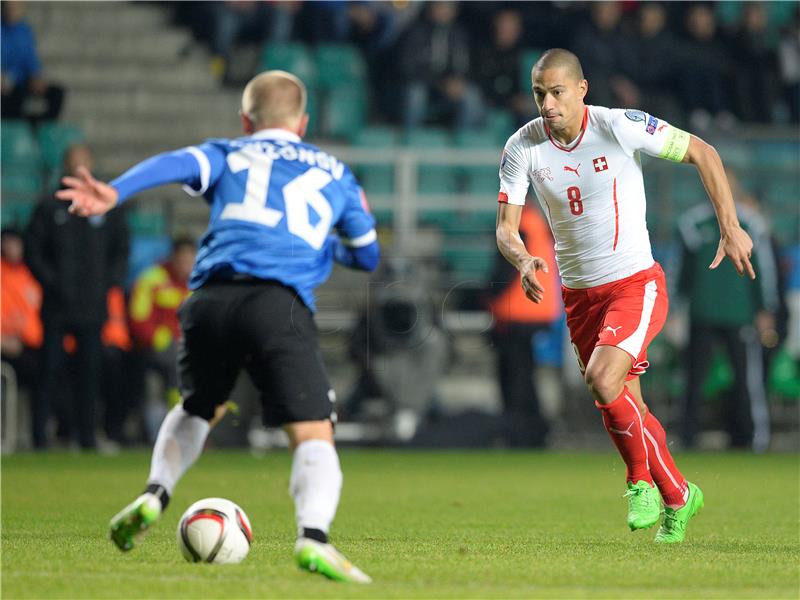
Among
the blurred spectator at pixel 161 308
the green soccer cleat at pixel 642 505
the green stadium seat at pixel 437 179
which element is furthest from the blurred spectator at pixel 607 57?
the green soccer cleat at pixel 642 505

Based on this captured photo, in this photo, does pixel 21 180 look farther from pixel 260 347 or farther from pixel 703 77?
pixel 260 347

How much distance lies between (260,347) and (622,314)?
2.10 metres

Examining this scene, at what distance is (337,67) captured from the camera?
64.8ft

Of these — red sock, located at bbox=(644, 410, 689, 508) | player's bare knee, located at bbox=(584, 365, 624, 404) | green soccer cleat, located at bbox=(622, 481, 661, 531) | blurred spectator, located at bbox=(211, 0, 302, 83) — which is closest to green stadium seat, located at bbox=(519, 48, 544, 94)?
blurred spectator, located at bbox=(211, 0, 302, 83)

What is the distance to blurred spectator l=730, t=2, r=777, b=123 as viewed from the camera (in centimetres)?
1938

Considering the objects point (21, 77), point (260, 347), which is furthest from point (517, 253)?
point (21, 77)

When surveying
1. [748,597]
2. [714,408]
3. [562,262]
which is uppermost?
[562,262]

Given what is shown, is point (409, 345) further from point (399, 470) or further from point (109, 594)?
point (109, 594)

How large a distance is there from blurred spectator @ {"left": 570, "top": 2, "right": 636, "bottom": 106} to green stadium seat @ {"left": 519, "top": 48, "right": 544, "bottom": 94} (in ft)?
1.82

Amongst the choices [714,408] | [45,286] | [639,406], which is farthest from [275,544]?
[714,408]

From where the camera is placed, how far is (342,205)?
5.69 m

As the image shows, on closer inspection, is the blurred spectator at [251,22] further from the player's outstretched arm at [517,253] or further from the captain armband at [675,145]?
the captain armband at [675,145]

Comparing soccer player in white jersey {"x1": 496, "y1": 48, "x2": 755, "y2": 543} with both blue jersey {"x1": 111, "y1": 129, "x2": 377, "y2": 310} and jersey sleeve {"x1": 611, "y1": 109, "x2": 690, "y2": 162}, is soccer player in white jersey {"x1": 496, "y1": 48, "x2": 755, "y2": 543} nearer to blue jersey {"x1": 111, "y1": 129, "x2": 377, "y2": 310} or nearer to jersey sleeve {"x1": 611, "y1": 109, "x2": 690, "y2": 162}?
jersey sleeve {"x1": 611, "y1": 109, "x2": 690, "y2": 162}

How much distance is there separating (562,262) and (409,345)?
7.80 m
